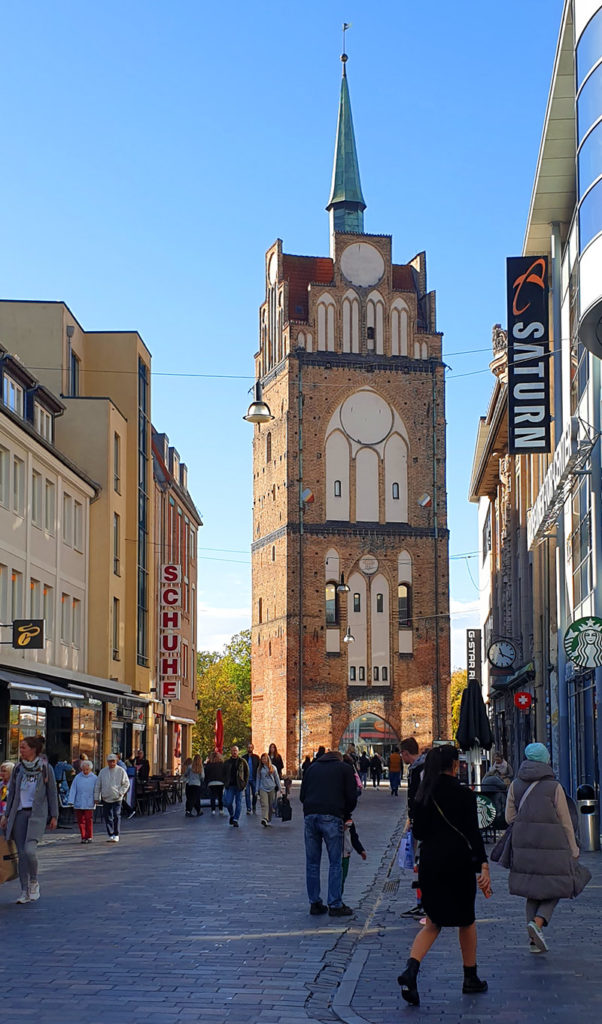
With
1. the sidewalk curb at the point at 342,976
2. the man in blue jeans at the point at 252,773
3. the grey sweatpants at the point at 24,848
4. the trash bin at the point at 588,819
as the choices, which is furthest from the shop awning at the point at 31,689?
the sidewalk curb at the point at 342,976

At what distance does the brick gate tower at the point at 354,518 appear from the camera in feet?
221

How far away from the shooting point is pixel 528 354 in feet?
97.5

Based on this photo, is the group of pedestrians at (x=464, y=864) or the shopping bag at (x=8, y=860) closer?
the group of pedestrians at (x=464, y=864)

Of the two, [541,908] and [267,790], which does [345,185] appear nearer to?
[267,790]

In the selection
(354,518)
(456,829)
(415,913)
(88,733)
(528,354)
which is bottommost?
(415,913)

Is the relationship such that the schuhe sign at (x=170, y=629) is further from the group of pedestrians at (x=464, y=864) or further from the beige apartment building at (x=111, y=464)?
the group of pedestrians at (x=464, y=864)

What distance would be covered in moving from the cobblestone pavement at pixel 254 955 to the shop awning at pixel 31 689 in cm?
757

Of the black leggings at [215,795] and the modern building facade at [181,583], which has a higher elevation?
the modern building facade at [181,583]

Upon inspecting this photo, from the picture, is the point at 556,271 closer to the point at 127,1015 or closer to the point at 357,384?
the point at 127,1015

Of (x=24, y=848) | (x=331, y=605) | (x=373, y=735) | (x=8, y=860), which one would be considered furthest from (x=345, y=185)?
(x=8, y=860)

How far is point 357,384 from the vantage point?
6875 cm

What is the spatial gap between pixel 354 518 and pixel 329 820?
184 feet

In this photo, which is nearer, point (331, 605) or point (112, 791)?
point (112, 791)

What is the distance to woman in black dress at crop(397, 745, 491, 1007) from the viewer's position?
841cm
